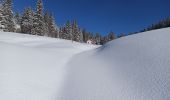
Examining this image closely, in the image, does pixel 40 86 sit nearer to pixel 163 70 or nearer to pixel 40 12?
pixel 163 70

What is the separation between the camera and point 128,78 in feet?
20.9

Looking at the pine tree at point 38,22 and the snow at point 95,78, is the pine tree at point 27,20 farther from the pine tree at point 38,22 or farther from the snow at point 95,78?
the snow at point 95,78

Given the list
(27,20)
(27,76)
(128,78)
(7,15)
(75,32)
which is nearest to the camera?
(128,78)

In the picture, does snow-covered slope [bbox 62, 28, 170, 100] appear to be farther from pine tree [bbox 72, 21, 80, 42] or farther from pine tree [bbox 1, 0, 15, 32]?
pine tree [bbox 72, 21, 80, 42]

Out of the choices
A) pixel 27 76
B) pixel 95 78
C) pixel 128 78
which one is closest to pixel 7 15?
pixel 27 76

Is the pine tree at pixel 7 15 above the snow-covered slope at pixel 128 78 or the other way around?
above

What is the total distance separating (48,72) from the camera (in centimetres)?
855

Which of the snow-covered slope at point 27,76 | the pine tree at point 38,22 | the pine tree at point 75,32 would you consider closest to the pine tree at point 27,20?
the pine tree at point 38,22

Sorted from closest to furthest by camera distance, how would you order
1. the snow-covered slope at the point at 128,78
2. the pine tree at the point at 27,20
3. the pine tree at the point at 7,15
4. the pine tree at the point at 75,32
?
the snow-covered slope at the point at 128,78
the pine tree at the point at 7,15
the pine tree at the point at 27,20
the pine tree at the point at 75,32

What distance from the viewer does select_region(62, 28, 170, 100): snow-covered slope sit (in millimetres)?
5195

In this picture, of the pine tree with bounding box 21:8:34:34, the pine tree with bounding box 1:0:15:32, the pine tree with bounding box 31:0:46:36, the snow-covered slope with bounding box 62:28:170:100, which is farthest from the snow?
the pine tree with bounding box 21:8:34:34

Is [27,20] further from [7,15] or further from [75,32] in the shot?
[75,32]

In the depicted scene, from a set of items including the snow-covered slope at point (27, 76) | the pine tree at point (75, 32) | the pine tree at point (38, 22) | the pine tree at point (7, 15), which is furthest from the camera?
the pine tree at point (75, 32)

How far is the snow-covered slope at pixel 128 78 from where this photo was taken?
520 centimetres
